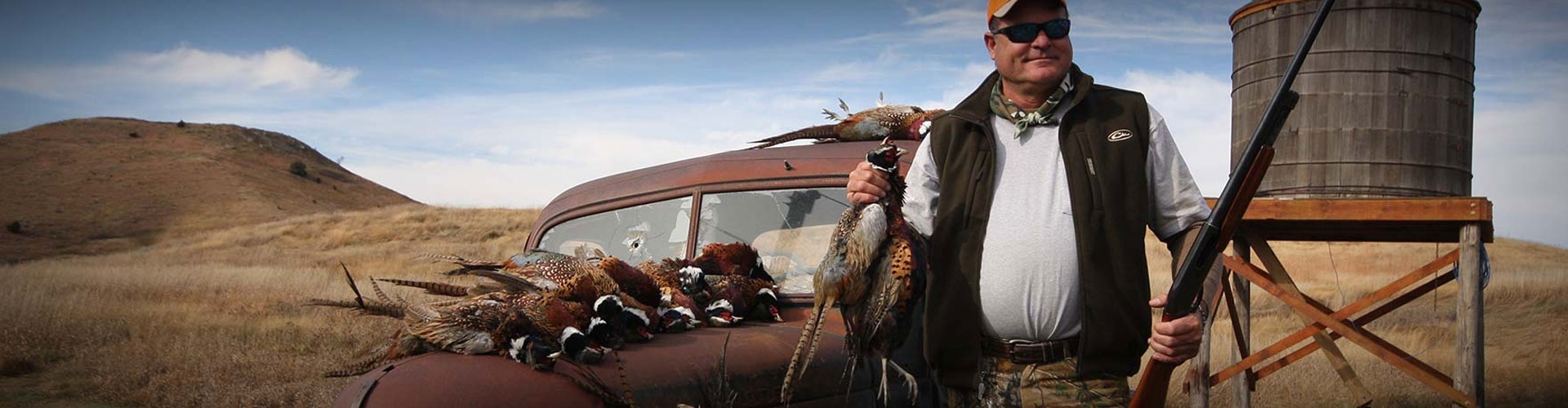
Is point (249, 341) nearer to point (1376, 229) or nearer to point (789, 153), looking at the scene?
point (789, 153)

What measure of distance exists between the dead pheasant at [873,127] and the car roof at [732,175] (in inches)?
5.7

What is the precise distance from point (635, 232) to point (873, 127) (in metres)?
1.38

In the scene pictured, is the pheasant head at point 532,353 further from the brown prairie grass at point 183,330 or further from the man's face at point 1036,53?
the brown prairie grass at point 183,330

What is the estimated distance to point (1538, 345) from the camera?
552 inches

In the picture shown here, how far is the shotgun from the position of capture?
8.52 ft

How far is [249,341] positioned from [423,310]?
393 inches

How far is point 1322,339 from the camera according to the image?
26.7 feet

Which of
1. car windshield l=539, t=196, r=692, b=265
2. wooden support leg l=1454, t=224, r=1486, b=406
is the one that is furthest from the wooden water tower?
car windshield l=539, t=196, r=692, b=265

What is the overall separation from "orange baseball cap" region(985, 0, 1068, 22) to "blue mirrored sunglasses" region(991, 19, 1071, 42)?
4 cm

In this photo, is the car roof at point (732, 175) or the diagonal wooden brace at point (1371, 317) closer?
the car roof at point (732, 175)

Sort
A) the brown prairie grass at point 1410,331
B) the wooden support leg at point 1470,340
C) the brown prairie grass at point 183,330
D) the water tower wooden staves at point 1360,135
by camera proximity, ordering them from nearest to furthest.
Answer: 1. the wooden support leg at point 1470,340
2. the water tower wooden staves at point 1360,135
3. the brown prairie grass at point 183,330
4. the brown prairie grass at point 1410,331

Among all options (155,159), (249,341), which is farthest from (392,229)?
(155,159)

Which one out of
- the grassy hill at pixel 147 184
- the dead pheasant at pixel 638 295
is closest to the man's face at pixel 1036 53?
the dead pheasant at pixel 638 295

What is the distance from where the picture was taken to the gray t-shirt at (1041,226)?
9.33 feet
